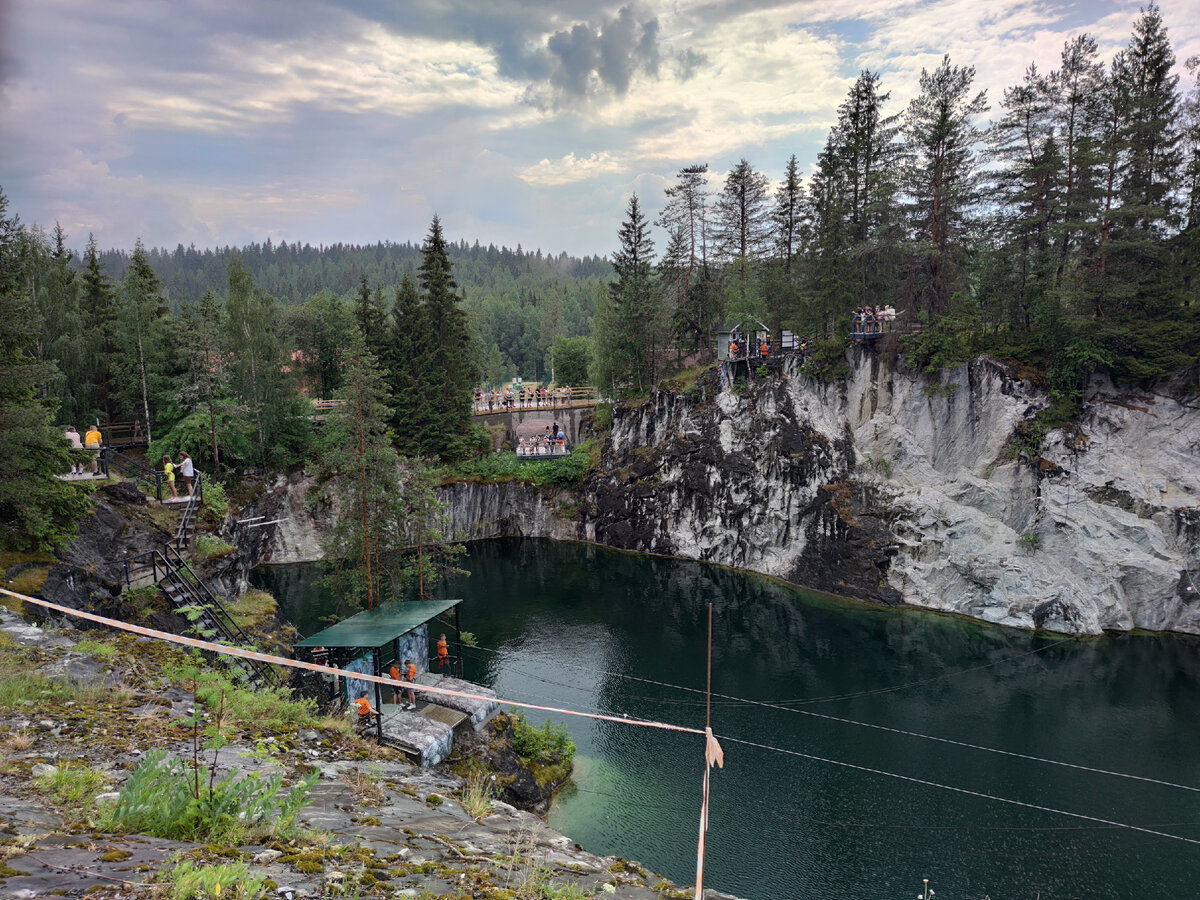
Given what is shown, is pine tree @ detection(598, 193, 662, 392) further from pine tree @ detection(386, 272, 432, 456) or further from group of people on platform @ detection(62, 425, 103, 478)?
group of people on platform @ detection(62, 425, 103, 478)

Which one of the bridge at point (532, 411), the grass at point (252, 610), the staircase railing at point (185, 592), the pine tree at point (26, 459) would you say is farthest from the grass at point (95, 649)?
the bridge at point (532, 411)

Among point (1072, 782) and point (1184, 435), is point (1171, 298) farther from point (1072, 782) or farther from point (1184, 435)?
point (1072, 782)

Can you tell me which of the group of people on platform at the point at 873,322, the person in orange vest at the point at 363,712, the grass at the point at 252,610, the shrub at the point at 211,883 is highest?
the group of people on platform at the point at 873,322

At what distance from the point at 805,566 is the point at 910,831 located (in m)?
20.5

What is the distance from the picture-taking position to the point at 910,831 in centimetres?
1788

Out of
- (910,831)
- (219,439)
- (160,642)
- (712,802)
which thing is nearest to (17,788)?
(160,642)

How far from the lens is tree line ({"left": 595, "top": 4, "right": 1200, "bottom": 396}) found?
1211 inches

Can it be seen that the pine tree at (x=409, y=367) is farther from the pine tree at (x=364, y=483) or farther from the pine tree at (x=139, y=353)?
the pine tree at (x=364, y=483)

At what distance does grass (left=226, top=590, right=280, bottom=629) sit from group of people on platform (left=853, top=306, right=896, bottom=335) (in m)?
32.8

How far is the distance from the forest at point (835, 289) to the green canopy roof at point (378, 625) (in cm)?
734

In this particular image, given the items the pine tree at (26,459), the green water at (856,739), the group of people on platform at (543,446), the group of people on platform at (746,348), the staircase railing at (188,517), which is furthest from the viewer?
the group of people on platform at (543,446)

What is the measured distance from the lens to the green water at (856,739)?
16703 mm

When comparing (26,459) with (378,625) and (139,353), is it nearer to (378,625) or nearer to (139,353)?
(378,625)

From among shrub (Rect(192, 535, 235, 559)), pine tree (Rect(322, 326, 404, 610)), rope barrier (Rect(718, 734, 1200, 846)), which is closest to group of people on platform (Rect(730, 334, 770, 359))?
pine tree (Rect(322, 326, 404, 610))
